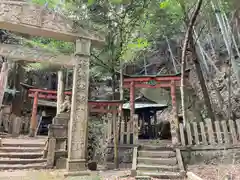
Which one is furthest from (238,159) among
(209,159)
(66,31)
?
(66,31)

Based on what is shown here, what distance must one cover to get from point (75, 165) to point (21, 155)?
3.69 m

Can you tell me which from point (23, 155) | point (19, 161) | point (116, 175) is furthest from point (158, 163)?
point (23, 155)

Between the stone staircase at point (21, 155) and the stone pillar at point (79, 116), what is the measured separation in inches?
91.9

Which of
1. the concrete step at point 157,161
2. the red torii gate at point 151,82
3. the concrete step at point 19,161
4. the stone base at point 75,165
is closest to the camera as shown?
the stone base at point 75,165

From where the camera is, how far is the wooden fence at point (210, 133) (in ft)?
21.7

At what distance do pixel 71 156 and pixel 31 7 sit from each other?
3.69 metres

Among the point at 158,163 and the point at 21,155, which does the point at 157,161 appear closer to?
the point at 158,163

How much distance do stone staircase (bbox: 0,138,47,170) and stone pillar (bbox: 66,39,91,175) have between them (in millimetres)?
2334

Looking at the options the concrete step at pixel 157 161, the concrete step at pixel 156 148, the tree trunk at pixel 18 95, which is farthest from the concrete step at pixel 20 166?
the tree trunk at pixel 18 95

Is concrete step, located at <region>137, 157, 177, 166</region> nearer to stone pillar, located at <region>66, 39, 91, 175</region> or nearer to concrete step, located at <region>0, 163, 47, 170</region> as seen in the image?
stone pillar, located at <region>66, 39, 91, 175</region>

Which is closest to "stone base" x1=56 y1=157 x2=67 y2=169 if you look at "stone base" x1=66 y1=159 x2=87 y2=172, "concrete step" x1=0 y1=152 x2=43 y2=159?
"concrete step" x1=0 y1=152 x2=43 y2=159

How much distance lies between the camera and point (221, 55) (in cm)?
1502

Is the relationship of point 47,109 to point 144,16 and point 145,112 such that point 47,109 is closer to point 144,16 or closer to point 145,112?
point 145,112

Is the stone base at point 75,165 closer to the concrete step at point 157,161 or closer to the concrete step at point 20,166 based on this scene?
the concrete step at point 157,161
